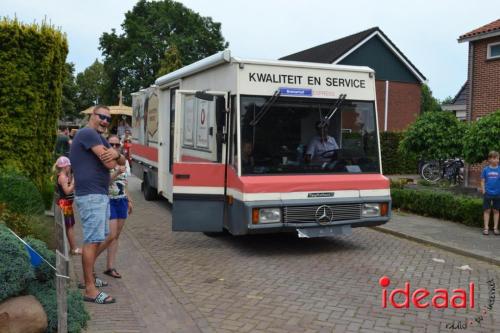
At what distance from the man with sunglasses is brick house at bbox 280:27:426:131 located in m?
26.7

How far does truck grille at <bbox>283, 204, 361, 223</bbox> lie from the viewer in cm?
741

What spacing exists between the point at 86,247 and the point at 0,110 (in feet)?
12.8

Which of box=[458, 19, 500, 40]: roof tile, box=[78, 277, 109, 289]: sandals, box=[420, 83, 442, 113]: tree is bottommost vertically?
Result: box=[78, 277, 109, 289]: sandals

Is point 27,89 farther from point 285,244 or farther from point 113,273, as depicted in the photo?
point 285,244

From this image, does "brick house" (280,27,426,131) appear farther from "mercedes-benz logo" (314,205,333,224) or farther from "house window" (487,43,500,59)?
"mercedes-benz logo" (314,205,333,224)

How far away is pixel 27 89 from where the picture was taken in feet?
27.2

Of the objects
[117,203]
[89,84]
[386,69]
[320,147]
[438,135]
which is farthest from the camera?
[89,84]

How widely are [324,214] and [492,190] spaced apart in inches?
143

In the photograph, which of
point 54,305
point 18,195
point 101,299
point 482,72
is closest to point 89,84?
point 482,72

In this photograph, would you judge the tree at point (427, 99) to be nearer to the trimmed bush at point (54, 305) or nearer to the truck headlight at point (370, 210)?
the truck headlight at point (370, 210)

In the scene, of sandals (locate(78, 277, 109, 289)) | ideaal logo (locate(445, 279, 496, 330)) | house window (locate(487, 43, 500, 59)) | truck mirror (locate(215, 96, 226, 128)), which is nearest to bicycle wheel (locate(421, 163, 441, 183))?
house window (locate(487, 43, 500, 59))

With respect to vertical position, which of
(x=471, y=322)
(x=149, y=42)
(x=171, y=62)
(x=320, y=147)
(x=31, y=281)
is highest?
(x=149, y=42)

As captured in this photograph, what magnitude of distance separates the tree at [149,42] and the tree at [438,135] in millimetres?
36661

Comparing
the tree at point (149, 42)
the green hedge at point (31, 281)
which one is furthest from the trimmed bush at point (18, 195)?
the tree at point (149, 42)
